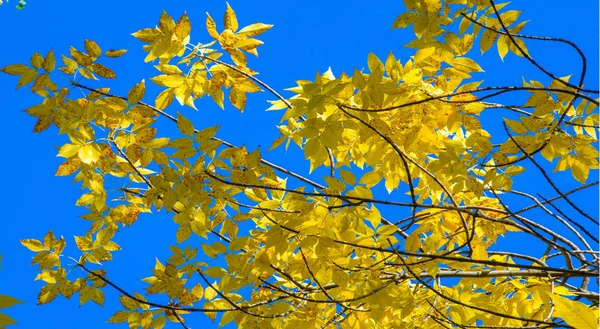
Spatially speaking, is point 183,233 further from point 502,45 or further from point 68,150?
point 502,45

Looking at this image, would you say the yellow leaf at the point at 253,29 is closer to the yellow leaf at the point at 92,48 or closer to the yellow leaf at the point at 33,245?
the yellow leaf at the point at 92,48

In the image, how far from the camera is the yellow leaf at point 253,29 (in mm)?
1649

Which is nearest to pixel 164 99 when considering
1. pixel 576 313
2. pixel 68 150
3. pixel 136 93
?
pixel 136 93

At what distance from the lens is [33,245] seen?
6.37ft

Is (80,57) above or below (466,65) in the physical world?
above

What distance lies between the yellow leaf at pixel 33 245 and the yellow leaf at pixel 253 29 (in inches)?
38.6

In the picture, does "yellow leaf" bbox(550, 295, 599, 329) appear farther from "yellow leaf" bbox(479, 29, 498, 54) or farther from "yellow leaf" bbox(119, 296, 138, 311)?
"yellow leaf" bbox(119, 296, 138, 311)

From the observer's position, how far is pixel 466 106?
1.72 meters

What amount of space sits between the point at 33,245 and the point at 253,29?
1031mm

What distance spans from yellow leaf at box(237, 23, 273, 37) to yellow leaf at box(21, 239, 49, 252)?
38.6 inches

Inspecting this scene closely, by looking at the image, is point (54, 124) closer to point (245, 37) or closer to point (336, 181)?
point (245, 37)

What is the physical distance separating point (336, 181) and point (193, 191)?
0.40 m

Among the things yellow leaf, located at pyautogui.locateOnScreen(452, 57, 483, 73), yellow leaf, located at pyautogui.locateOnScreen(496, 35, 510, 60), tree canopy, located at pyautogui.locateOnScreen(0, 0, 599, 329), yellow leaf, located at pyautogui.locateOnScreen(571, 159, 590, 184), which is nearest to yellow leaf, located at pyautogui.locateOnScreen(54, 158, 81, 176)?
tree canopy, located at pyautogui.locateOnScreen(0, 0, 599, 329)

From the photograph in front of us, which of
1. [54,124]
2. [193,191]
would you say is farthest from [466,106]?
[54,124]
